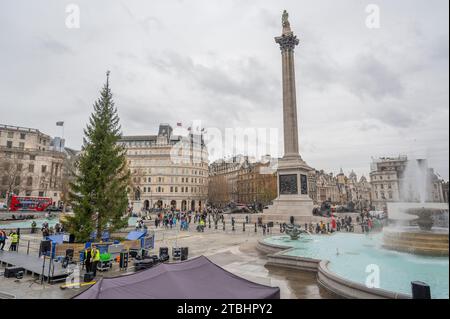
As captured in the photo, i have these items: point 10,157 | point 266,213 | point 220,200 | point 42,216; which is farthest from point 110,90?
point 220,200

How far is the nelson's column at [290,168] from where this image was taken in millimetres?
36188

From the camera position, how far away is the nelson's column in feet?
119

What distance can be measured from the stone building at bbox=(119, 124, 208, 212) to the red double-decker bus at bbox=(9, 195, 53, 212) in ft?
92.5

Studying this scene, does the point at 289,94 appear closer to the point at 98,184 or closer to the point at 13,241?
the point at 98,184

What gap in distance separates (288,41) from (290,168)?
21.3 meters

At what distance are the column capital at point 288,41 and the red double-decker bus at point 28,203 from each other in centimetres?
6124

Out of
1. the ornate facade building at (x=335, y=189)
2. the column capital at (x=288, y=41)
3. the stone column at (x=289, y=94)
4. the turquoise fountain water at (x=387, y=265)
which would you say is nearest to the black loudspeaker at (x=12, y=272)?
the turquoise fountain water at (x=387, y=265)

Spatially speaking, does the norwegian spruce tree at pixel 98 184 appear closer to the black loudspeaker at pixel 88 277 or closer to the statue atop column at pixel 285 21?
the black loudspeaker at pixel 88 277

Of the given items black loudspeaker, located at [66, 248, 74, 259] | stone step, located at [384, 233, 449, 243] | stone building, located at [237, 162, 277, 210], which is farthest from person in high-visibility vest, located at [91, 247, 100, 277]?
stone building, located at [237, 162, 277, 210]

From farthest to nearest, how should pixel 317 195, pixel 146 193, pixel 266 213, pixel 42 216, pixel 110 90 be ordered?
pixel 317 195, pixel 146 193, pixel 42 216, pixel 266 213, pixel 110 90

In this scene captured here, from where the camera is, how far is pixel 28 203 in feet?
189

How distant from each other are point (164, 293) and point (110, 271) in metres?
11.0
